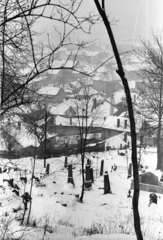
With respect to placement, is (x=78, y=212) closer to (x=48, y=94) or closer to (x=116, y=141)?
(x=48, y=94)

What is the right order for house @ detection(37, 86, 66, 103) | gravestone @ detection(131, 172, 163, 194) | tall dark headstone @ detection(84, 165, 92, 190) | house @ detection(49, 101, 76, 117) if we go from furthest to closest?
house @ detection(49, 101, 76, 117)
tall dark headstone @ detection(84, 165, 92, 190)
gravestone @ detection(131, 172, 163, 194)
house @ detection(37, 86, 66, 103)

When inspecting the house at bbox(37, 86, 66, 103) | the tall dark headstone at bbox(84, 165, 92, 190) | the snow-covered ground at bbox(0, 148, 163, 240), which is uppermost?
the house at bbox(37, 86, 66, 103)

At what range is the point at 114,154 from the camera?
1043 centimetres

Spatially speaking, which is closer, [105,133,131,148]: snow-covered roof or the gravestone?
the gravestone

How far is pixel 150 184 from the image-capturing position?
6.24 meters

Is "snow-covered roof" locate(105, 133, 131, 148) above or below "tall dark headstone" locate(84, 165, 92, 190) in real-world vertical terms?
above

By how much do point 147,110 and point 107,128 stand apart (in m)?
6.97

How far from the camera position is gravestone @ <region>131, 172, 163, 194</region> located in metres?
6.16

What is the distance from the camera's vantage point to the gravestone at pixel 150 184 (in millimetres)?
6160

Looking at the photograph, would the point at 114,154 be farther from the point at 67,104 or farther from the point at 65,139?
the point at 67,104

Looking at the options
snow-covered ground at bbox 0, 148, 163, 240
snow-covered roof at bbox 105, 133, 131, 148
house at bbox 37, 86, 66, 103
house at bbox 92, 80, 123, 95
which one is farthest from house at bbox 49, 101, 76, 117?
house at bbox 92, 80, 123, 95

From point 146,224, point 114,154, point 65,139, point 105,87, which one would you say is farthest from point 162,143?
point 105,87

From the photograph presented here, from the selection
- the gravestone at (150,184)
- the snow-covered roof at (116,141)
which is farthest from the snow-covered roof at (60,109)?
the gravestone at (150,184)

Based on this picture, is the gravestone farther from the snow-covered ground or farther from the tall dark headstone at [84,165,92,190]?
the tall dark headstone at [84,165,92,190]
